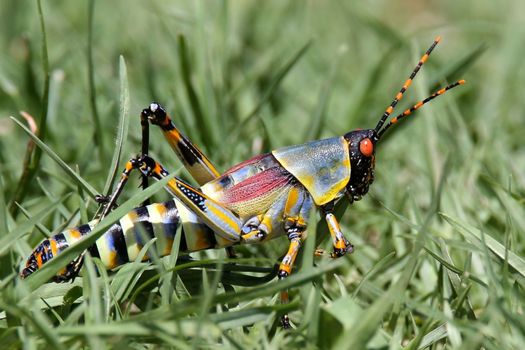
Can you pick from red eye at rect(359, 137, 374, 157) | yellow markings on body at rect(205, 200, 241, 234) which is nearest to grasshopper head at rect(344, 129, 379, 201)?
red eye at rect(359, 137, 374, 157)

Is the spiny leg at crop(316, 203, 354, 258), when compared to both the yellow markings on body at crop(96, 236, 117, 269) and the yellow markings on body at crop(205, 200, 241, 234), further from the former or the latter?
the yellow markings on body at crop(96, 236, 117, 269)

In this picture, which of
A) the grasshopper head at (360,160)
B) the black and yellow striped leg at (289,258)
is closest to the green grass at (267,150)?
the black and yellow striped leg at (289,258)

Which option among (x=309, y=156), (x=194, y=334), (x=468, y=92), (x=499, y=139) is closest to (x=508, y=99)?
(x=468, y=92)

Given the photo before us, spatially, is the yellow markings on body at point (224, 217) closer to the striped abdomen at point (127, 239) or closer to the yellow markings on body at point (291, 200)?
the striped abdomen at point (127, 239)

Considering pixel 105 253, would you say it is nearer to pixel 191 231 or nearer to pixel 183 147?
pixel 191 231

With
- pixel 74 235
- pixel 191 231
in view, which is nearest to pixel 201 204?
pixel 191 231

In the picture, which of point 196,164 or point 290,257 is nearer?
point 290,257

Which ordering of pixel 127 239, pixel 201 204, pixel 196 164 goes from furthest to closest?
pixel 196 164 → pixel 201 204 → pixel 127 239
